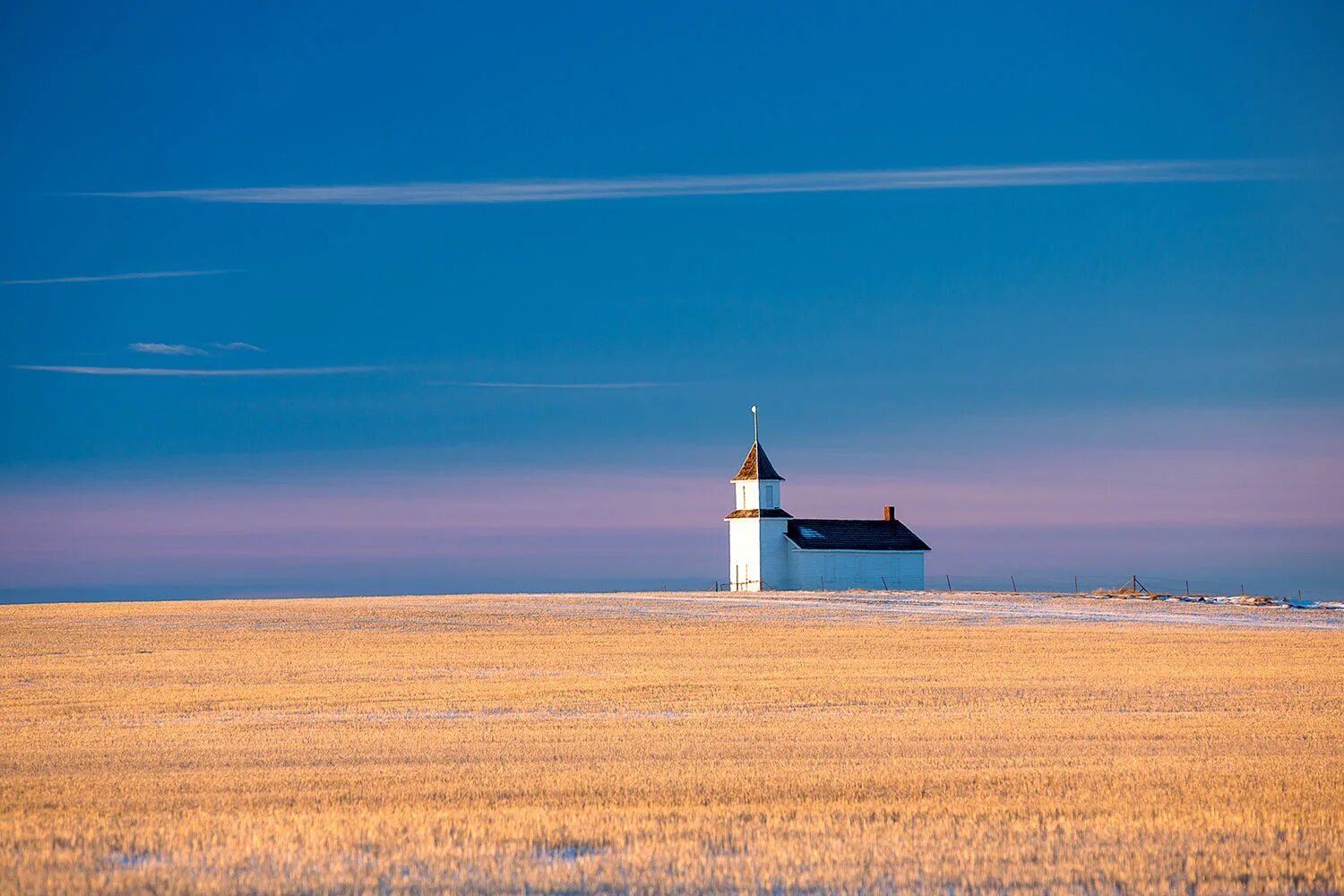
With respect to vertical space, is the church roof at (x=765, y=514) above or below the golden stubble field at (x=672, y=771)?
above

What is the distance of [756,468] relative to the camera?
87438 millimetres

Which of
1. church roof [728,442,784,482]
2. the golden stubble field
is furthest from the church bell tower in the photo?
the golden stubble field

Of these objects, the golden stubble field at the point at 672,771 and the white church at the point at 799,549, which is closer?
the golden stubble field at the point at 672,771

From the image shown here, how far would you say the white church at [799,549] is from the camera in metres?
86.4

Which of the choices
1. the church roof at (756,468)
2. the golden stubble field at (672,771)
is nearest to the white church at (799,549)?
the church roof at (756,468)

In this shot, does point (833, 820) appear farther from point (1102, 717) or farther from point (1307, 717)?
point (1307, 717)

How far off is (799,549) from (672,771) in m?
68.2

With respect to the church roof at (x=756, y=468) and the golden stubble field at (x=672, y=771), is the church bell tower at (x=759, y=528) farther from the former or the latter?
the golden stubble field at (x=672, y=771)

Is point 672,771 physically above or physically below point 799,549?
below

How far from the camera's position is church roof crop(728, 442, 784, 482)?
87188 mm

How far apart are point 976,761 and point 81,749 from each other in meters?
12.9

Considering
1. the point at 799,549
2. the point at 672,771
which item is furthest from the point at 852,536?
the point at 672,771

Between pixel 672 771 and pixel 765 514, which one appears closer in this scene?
pixel 672 771

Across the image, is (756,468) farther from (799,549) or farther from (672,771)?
(672,771)
